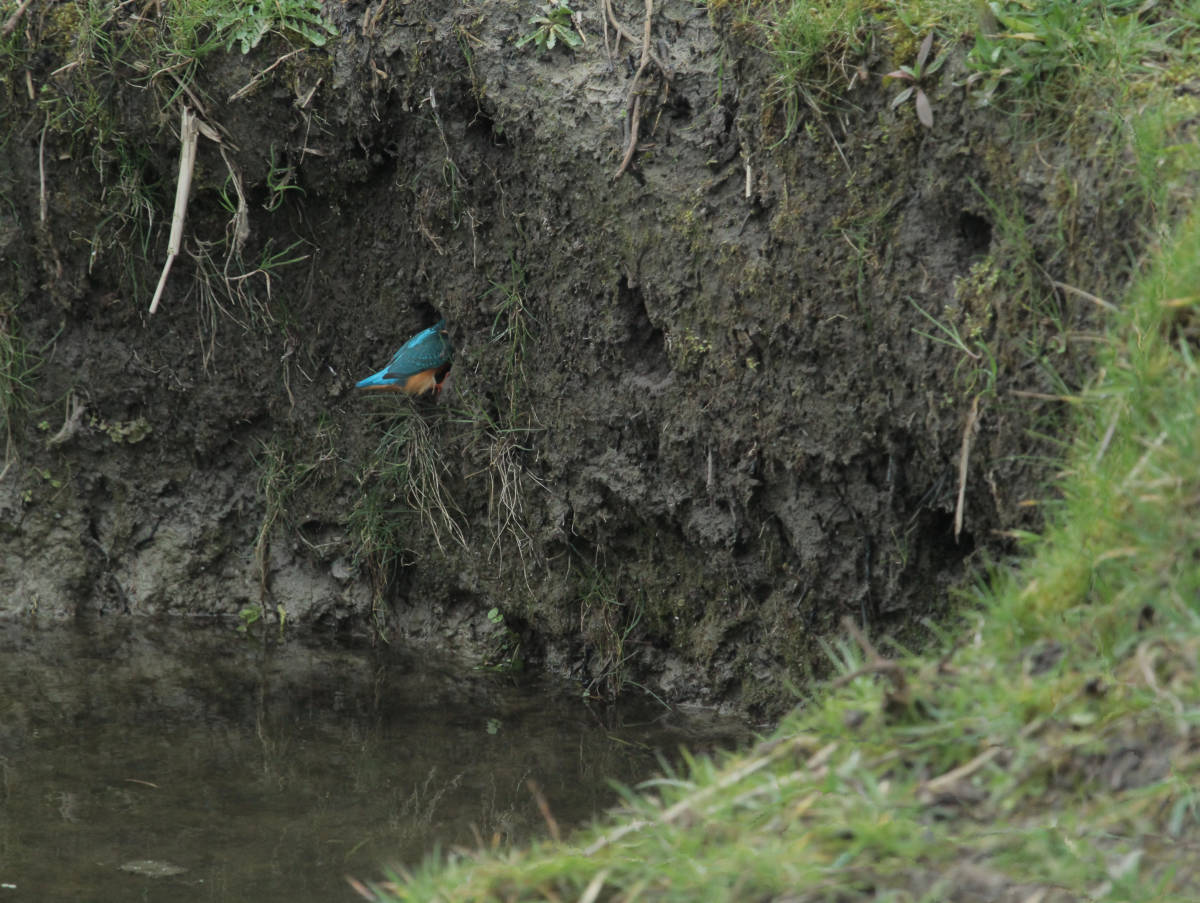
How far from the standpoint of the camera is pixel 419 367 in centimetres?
414

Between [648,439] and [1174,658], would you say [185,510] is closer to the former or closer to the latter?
[648,439]

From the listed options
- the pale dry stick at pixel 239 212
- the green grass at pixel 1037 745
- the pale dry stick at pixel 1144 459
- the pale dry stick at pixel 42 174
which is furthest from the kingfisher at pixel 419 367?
the pale dry stick at pixel 1144 459

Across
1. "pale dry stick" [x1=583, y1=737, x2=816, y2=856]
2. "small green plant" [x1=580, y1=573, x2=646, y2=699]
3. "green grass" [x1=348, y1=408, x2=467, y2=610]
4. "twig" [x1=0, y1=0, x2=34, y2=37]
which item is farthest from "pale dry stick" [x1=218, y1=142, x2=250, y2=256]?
"pale dry stick" [x1=583, y1=737, x2=816, y2=856]

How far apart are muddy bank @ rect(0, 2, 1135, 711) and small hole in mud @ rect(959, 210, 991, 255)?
2cm

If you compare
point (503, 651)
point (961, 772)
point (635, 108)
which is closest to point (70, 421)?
point (503, 651)

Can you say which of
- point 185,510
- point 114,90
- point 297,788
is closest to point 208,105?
point 114,90

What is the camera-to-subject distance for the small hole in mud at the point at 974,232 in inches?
121

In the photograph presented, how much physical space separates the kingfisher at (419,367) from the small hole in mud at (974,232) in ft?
5.87

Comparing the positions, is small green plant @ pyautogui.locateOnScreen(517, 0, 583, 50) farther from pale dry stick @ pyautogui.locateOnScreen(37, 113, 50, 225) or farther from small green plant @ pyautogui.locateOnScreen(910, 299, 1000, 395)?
pale dry stick @ pyautogui.locateOnScreen(37, 113, 50, 225)

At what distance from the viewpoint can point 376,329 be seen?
436 centimetres

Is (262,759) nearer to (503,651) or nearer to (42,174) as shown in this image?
(503,651)

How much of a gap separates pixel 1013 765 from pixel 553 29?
8.98 feet

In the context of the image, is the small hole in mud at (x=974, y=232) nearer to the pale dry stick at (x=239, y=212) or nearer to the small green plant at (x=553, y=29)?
the small green plant at (x=553, y=29)

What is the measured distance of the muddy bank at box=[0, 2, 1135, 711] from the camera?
313 cm
